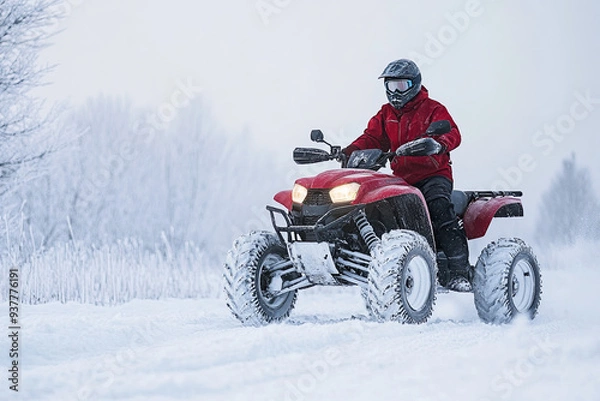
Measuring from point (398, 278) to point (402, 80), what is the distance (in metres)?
2.12

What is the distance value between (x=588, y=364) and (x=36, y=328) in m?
3.96

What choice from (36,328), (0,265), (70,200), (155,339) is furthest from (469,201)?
(70,200)

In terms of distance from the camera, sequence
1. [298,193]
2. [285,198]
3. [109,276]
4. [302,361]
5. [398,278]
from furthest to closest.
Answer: [109,276], [285,198], [298,193], [398,278], [302,361]

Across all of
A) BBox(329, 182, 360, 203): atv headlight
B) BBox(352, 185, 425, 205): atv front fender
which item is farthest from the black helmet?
BBox(329, 182, 360, 203): atv headlight

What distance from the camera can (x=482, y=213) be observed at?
779cm

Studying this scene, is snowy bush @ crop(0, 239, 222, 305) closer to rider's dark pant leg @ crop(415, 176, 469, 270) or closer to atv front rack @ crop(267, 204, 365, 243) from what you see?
atv front rack @ crop(267, 204, 365, 243)

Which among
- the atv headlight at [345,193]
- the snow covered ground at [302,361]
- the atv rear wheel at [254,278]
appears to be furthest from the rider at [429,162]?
the atv rear wheel at [254,278]

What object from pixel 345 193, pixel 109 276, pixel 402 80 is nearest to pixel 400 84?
pixel 402 80

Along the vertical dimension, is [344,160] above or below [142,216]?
above

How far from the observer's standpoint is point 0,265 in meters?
10.1

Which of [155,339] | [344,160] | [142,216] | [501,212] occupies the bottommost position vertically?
[142,216]

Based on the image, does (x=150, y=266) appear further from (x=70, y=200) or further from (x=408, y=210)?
(x=70, y=200)

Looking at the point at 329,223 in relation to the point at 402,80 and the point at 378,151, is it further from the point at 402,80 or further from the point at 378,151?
the point at 402,80

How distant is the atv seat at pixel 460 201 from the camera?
25.3 feet
